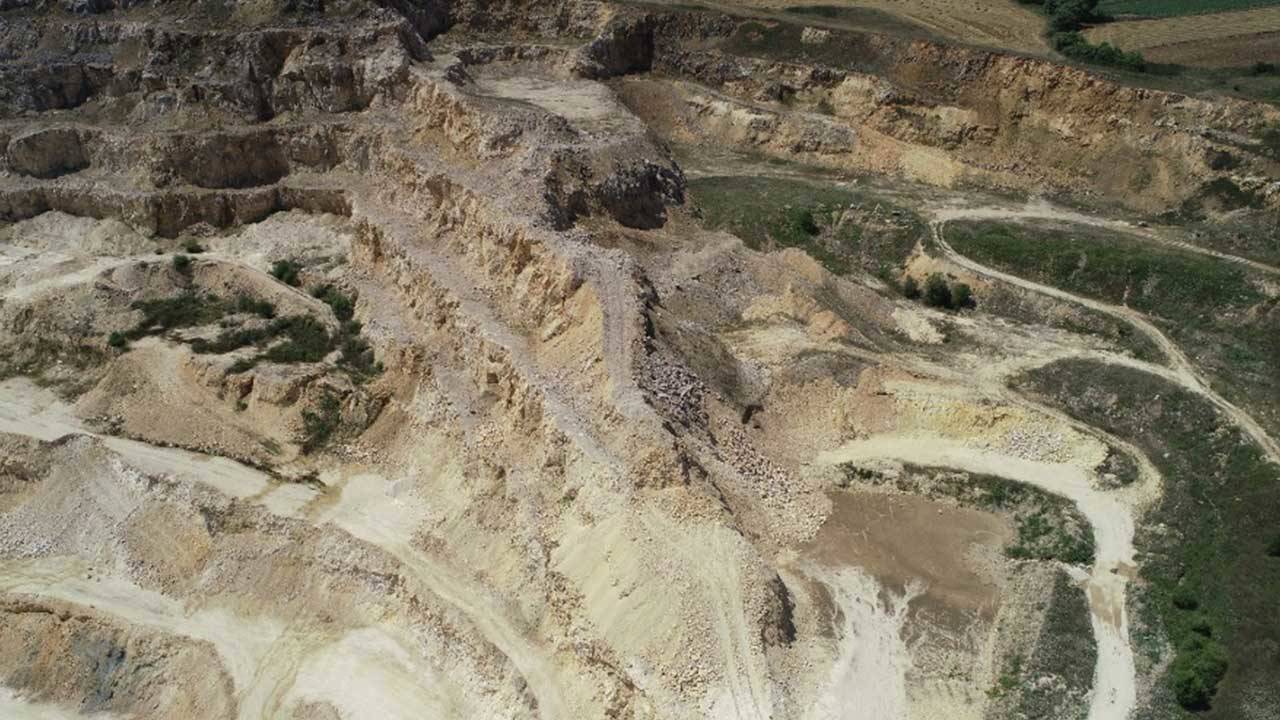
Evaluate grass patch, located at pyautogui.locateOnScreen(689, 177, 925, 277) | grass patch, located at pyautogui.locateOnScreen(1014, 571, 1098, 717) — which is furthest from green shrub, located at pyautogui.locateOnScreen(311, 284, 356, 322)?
grass patch, located at pyautogui.locateOnScreen(1014, 571, 1098, 717)

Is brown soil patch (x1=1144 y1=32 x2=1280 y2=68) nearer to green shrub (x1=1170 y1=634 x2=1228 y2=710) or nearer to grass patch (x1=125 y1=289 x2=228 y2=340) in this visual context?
green shrub (x1=1170 y1=634 x2=1228 y2=710)

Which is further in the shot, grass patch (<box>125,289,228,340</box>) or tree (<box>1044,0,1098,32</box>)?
tree (<box>1044,0,1098,32</box>)

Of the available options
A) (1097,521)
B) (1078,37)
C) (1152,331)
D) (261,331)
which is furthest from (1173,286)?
(261,331)

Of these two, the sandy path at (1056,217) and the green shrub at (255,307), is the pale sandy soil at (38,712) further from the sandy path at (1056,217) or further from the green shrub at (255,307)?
the sandy path at (1056,217)

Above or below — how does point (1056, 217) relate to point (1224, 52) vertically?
below

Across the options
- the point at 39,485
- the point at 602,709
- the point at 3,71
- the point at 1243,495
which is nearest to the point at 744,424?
the point at 602,709

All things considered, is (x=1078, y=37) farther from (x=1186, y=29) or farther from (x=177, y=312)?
(x=177, y=312)
